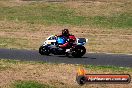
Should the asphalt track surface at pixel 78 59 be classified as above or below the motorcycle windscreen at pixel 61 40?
below

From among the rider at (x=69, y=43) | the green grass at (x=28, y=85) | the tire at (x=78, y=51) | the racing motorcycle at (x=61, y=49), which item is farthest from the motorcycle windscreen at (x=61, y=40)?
the green grass at (x=28, y=85)

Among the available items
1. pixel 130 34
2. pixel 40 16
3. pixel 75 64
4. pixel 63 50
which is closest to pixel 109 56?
pixel 63 50

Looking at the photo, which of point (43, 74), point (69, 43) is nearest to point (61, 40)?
point (69, 43)

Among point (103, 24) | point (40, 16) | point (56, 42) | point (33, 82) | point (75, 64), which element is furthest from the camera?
point (40, 16)

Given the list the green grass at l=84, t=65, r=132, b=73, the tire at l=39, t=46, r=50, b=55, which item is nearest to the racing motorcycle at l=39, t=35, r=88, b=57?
the tire at l=39, t=46, r=50, b=55

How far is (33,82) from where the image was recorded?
19.6 metres

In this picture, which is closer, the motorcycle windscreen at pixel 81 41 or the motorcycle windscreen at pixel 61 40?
the motorcycle windscreen at pixel 81 41

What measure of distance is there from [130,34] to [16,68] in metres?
22.9

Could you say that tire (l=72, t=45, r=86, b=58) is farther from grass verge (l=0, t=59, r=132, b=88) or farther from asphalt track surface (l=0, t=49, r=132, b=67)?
grass verge (l=0, t=59, r=132, b=88)

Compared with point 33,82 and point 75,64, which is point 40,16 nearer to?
point 75,64

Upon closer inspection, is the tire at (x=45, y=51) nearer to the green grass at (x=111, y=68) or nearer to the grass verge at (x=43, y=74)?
the grass verge at (x=43, y=74)

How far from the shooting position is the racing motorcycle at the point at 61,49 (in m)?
28.0

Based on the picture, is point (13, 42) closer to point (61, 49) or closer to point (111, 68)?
point (61, 49)

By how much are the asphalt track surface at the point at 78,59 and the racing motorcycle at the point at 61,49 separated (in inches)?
13.5
